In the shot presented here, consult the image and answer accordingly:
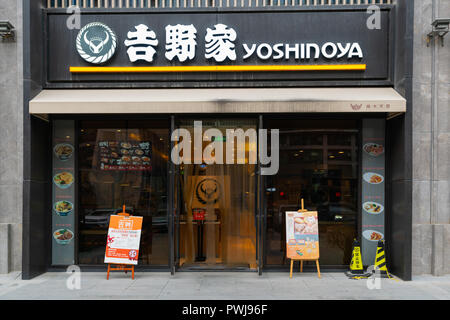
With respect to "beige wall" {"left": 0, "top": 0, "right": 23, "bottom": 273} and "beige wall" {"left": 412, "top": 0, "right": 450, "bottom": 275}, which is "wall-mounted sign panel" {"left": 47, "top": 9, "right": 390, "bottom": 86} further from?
"beige wall" {"left": 0, "top": 0, "right": 23, "bottom": 273}

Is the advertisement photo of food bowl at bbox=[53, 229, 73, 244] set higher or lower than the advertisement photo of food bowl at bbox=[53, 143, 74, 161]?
lower

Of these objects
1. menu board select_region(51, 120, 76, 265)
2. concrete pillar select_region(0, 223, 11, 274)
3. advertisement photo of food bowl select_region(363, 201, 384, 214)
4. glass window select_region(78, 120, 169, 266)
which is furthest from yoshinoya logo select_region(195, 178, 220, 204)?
concrete pillar select_region(0, 223, 11, 274)

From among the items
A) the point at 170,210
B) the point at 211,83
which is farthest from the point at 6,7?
the point at 170,210

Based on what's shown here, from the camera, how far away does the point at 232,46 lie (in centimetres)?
727

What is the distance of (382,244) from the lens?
7.08 metres

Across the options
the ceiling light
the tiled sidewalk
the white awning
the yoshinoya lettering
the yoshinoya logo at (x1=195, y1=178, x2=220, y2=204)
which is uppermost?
the ceiling light

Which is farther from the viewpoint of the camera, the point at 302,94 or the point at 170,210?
the point at 170,210

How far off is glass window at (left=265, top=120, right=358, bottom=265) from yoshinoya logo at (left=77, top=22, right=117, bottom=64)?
4.12 meters

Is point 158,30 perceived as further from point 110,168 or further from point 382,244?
point 382,244

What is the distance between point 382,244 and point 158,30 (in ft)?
22.9

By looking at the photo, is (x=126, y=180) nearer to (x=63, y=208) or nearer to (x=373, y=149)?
A: (x=63, y=208)

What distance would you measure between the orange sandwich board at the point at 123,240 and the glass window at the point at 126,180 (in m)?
0.62

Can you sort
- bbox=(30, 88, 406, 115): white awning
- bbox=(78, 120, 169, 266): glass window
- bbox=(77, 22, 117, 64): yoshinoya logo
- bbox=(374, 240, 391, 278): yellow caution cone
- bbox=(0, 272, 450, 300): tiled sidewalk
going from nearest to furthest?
bbox=(0, 272, 450, 300): tiled sidewalk < bbox=(30, 88, 406, 115): white awning < bbox=(374, 240, 391, 278): yellow caution cone < bbox=(77, 22, 117, 64): yoshinoya logo < bbox=(78, 120, 169, 266): glass window

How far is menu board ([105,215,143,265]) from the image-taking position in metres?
6.96
